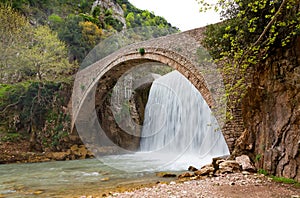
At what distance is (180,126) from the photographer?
12.9m

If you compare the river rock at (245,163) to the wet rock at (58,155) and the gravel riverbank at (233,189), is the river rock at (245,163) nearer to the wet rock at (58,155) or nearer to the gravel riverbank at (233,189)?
the gravel riverbank at (233,189)

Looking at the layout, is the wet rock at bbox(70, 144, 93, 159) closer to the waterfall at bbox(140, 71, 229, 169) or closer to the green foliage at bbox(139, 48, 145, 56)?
the waterfall at bbox(140, 71, 229, 169)

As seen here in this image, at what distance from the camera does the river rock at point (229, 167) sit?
5.47 meters

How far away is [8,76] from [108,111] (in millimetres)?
8158

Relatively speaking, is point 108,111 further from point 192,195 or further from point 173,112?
point 192,195

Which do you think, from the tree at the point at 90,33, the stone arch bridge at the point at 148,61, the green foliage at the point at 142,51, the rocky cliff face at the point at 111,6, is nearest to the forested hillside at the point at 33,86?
the stone arch bridge at the point at 148,61

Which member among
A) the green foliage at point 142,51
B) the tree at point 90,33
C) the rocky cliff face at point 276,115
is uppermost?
the tree at point 90,33

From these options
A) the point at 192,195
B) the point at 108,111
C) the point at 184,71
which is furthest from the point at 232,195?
the point at 108,111

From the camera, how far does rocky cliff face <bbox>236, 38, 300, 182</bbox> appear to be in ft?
15.2

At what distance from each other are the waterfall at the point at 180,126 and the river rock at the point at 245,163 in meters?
2.41

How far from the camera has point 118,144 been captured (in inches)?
696

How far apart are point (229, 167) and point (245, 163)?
0.35 meters

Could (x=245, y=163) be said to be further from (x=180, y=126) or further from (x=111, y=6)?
(x=111, y=6)

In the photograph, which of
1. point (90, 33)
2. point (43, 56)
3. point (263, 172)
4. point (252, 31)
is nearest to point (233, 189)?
point (263, 172)
